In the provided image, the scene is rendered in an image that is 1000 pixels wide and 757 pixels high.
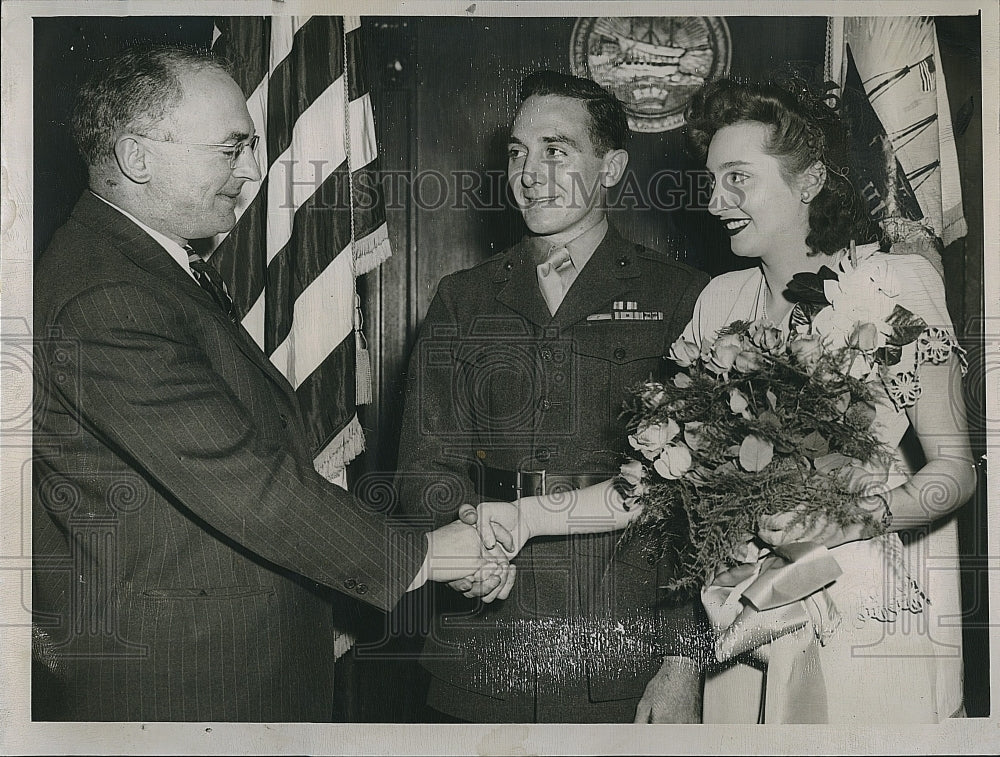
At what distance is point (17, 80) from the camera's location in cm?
246

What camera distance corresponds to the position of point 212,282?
7.80 feet

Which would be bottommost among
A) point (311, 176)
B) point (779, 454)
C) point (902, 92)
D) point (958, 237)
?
point (779, 454)

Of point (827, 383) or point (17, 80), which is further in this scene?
point (17, 80)

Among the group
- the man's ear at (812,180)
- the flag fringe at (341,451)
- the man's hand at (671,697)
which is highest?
the man's ear at (812,180)

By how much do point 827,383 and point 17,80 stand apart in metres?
2.31

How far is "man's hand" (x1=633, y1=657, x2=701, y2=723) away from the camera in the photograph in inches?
94.7

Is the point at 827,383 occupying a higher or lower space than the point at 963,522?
higher

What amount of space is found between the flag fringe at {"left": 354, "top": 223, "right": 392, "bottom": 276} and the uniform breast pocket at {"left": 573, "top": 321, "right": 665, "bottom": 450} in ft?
2.06

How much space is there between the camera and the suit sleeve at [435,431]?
2.40 m

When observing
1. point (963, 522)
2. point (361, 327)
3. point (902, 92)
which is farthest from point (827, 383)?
point (361, 327)

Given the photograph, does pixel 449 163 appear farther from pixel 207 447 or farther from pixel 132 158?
pixel 207 447

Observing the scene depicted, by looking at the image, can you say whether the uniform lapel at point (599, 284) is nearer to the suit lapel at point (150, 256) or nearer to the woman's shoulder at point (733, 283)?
the woman's shoulder at point (733, 283)

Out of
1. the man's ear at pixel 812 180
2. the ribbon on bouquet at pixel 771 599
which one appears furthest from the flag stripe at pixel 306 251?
the ribbon on bouquet at pixel 771 599

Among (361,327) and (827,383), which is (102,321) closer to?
(361,327)
